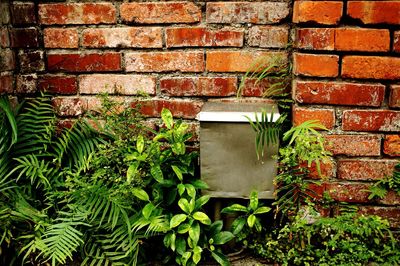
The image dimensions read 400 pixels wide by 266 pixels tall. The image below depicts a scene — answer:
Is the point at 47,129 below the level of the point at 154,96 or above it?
below

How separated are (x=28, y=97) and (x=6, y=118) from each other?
204 millimetres

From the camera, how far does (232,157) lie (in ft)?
5.08

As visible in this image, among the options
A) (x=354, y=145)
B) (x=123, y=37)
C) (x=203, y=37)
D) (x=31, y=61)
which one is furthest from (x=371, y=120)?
(x=31, y=61)

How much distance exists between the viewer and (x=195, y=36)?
176 cm

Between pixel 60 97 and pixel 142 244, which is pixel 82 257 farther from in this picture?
pixel 60 97

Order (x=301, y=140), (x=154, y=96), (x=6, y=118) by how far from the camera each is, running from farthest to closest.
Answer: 1. (x=154, y=96)
2. (x=6, y=118)
3. (x=301, y=140)

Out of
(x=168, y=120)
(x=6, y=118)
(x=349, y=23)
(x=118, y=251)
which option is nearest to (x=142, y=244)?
(x=118, y=251)

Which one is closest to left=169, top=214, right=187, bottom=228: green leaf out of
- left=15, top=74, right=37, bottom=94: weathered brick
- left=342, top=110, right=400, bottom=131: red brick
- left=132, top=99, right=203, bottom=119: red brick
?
left=132, top=99, right=203, bottom=119: red brick

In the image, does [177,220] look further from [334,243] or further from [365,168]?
[365,168]

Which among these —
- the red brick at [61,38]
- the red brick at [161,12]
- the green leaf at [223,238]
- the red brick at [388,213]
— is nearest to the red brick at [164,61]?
the red brick at [161,12]

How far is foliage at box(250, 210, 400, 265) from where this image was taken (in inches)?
57.6

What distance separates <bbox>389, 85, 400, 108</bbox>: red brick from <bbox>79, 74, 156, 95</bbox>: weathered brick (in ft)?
3.23

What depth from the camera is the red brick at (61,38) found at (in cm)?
182

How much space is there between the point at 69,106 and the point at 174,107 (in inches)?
19.8
